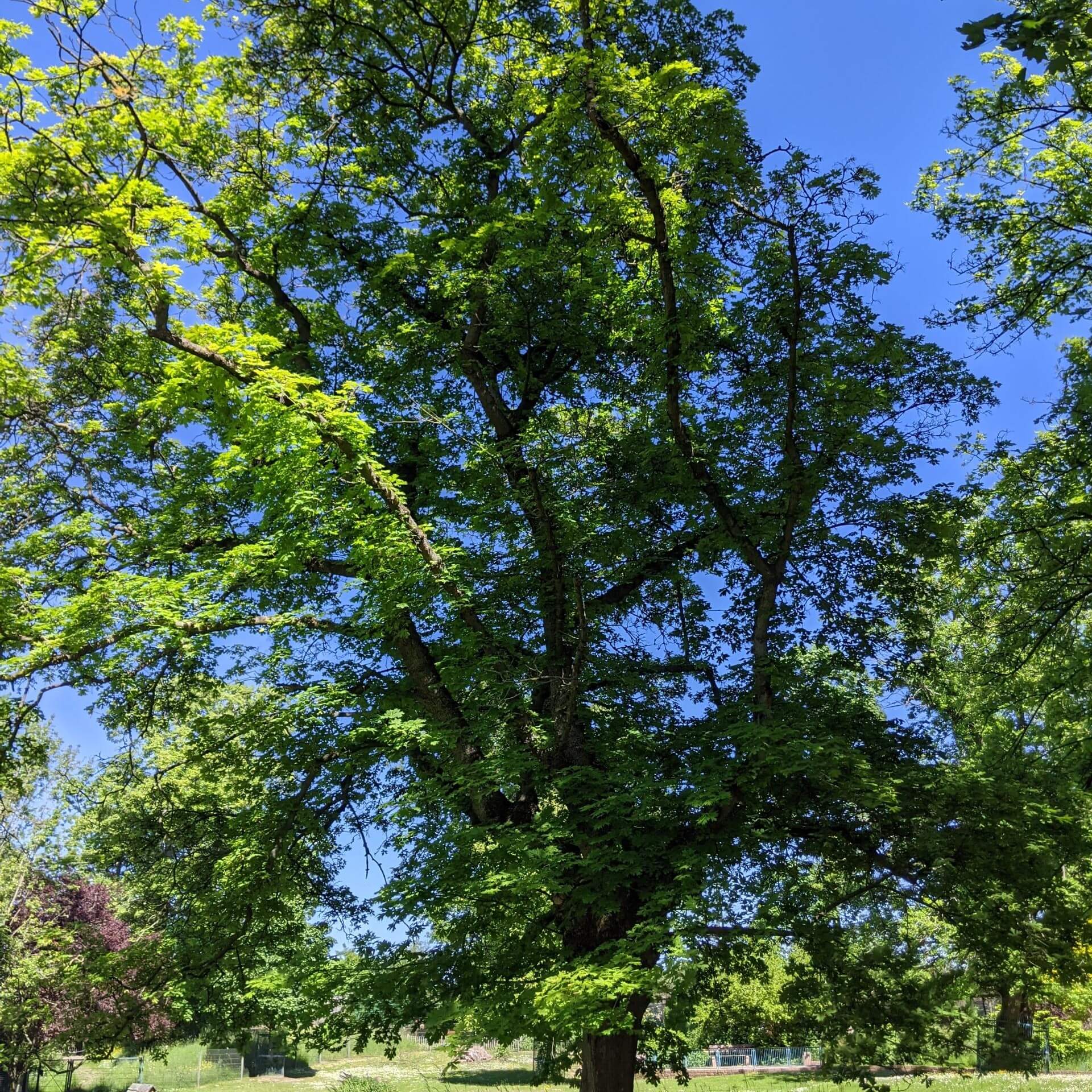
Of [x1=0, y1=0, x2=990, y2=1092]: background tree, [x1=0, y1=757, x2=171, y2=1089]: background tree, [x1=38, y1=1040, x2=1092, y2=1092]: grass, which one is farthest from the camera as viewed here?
[x1=38, y1=1040, x2=1092, y2=1092]: grass

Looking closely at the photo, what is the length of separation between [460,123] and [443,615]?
7.16 meters

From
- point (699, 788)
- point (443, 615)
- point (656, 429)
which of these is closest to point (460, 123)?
point (656, 429)

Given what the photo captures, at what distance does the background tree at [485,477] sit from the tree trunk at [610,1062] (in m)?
0.05

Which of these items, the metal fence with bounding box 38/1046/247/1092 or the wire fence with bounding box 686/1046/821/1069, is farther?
the wire fence with bounding box 686/1046/821/1069

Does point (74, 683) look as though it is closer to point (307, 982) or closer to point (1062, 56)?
point (307, 982)

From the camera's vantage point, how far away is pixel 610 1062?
8.84 m

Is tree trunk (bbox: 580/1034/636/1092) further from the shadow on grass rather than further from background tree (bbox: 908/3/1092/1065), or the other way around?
the shadow on grass

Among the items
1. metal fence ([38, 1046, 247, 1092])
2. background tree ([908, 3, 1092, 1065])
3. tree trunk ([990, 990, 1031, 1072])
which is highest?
background tree ([908, 3, 1092, 1065])

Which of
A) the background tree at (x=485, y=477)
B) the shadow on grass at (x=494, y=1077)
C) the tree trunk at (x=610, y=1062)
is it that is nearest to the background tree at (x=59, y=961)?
the background tree at (x=485, y=477)

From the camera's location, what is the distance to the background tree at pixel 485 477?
7.92 meters

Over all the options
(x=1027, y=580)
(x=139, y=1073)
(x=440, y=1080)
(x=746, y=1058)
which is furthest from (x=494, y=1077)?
(x=1027, y=580)

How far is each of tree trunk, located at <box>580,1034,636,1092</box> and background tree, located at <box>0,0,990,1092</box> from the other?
5 cm

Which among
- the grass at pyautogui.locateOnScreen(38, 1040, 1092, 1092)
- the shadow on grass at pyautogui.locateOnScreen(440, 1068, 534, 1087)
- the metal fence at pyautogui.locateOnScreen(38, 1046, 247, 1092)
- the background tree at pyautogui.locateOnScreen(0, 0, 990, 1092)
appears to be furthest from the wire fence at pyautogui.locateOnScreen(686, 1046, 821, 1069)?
the background tree at pyautogui.locateOnScreen(0, 0, 990, 1092)

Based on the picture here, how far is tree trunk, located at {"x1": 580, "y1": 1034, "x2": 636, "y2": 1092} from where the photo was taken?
28.9 ft
